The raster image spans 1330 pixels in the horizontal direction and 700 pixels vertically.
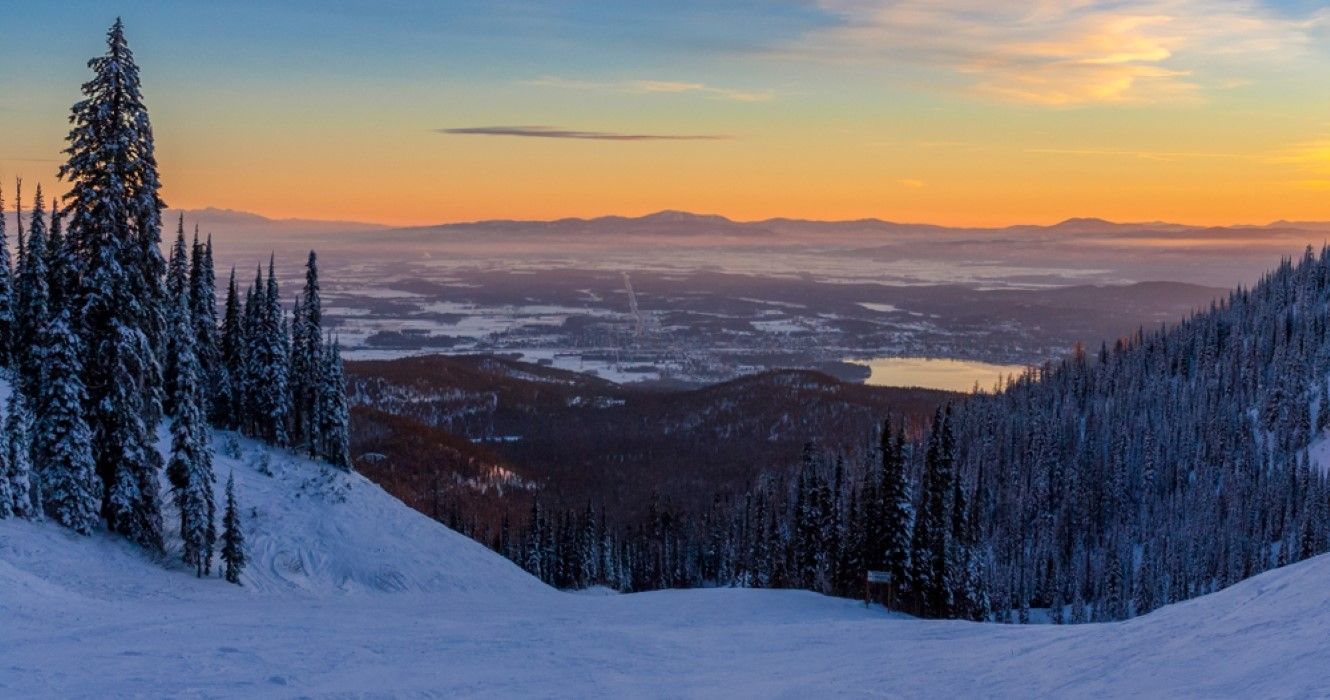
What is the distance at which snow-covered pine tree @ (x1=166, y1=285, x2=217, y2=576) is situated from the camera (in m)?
38.4

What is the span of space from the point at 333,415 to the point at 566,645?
48.4 meters

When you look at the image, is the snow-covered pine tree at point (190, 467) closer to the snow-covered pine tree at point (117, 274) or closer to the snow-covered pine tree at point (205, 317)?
the snow-covered pine tree at point (117, 274)

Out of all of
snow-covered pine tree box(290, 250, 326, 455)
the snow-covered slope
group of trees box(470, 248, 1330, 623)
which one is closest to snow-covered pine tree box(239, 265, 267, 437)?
snow-covered pine tree box(290, 250, 326, 455)

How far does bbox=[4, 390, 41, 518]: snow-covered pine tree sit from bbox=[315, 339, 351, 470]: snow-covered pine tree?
3139 cm

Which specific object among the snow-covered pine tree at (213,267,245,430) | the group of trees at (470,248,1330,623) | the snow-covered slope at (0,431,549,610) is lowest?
the group of trees at (470,248,1330,623)

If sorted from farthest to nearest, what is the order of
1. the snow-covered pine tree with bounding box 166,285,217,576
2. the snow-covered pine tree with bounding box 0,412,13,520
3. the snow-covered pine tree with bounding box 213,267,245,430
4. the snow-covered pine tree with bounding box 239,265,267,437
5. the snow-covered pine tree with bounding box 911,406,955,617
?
the snow-covered pine tree with bounding box 213,267,245,430, the snow-covered pine tree with bounding box 239,265,267,437, the snow-covered pine tree with bounding box 911,406,955,617, the snow-covered pine tree with bounding box 166,285,217,576, the snow-covered pine tree with bounding box 0,412,13,520

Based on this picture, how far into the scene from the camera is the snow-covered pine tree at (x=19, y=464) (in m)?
34.2

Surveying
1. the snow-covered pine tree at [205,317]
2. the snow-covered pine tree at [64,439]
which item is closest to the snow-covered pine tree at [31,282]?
the snow-covered pine tree at [205,317]

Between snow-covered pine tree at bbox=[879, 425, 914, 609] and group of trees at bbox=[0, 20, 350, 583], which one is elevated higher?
group of trees at bbox=[0, 20, 350, 583]

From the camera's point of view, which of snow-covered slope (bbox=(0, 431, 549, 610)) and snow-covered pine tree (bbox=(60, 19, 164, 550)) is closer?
snow-covered slope (bbox=(0, 431, 549, 610))

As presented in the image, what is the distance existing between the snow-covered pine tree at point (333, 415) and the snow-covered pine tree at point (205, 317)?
780 centimetres

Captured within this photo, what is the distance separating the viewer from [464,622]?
30234 mm

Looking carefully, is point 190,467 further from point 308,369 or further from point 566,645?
point 308,369

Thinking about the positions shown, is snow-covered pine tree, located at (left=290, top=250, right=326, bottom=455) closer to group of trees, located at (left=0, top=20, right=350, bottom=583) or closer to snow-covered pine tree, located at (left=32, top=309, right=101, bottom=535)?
group of trees, located at (left=0, top=20, right=350, bottom=583)
